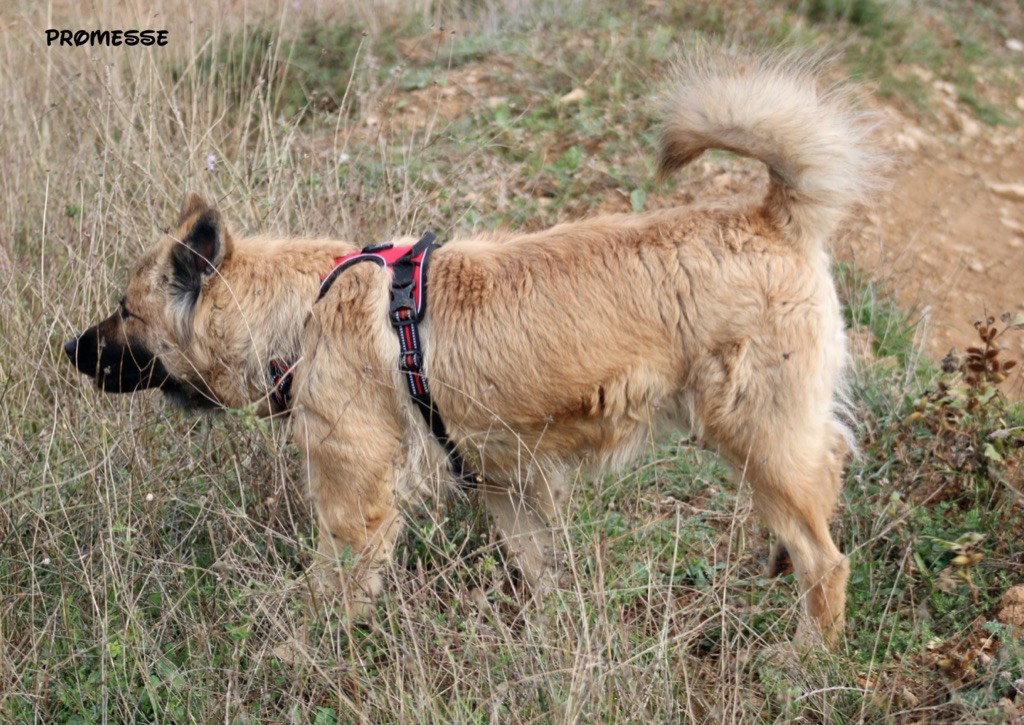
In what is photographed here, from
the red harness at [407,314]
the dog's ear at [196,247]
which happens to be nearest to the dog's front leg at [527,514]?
the red harness at [407,314]

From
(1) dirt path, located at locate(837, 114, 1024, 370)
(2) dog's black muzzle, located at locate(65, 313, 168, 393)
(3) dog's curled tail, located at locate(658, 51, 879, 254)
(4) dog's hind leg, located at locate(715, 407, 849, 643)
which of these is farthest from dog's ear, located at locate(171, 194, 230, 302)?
(1) dirt path, located at locate(837, 114, 1024, 370)

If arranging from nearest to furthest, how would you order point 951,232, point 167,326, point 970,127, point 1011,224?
1. point 167,326
2. point 951,232
3. point 1011,224
4. point 970,127

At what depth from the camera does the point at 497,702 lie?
2.78 metres

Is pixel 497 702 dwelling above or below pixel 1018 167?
below

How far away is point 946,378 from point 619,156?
2.61 metres

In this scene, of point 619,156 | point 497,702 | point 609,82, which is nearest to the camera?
point 497,702

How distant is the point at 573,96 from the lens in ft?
22.4

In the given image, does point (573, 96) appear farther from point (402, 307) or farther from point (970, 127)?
point (402, 307)

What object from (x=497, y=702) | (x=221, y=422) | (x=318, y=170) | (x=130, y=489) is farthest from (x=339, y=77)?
(x=497, y=702)

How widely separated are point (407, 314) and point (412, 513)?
892mm

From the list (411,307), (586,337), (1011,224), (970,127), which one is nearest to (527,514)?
(586,337)

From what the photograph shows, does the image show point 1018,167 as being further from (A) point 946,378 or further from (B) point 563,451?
(B) point 563,451

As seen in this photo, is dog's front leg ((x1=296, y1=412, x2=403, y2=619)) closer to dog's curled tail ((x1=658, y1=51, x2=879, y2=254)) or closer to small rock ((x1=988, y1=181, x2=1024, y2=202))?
dog's curled tail ((x1=658, y1=51, x2=879, y2=254))

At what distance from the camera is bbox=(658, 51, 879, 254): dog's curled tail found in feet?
11.2
